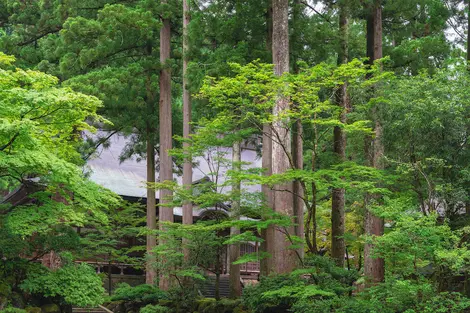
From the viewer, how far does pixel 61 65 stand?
18656 millimetres

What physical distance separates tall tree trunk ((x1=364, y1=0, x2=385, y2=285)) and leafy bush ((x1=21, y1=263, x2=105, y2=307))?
5854 millimetres

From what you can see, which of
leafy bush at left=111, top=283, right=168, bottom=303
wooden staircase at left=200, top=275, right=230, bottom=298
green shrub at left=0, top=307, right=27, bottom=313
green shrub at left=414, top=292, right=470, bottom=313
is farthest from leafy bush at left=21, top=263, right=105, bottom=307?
wooden staircase at left=200, top=275, right=230, bottom=298

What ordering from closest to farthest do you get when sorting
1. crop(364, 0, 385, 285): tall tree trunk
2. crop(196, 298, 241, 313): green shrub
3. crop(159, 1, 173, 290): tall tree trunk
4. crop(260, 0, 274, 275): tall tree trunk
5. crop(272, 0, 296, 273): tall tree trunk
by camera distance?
crop(364, 0, 385, 285): tall tree trunk < crop(272, 0, 296, 273): tall tree trunk < crop(196, 298, 241, 313): green shrub < crop(260, 0, 274, 275): tall tree trunk < crop(159, 1, 173, 290): tall tree trunk

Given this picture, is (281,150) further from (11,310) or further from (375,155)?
(11,310)

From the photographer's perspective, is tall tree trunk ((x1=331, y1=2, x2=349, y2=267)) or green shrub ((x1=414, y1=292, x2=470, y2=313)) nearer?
green shrub ((x1=414, y1=292, x2=470, y2=313))

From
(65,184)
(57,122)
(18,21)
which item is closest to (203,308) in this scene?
(65,184)

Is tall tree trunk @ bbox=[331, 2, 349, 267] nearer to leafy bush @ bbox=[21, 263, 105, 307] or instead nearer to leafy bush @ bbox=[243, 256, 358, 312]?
leafy bush @ bbox=[243, 256, 358, 312]

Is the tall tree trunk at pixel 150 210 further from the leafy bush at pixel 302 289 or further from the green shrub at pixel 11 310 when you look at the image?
the green shrub at pixel 11 310

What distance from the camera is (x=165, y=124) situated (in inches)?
773

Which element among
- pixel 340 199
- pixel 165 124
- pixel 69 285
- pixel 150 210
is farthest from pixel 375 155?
pixel 150 210

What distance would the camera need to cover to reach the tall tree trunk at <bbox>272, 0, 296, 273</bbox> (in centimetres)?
1412

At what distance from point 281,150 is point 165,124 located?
612cm

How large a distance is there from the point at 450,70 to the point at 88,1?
1297 cm

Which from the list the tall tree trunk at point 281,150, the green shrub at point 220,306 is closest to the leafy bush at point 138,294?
the green shrub at point 220,306
